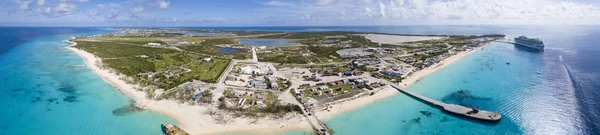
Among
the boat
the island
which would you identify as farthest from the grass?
the boat

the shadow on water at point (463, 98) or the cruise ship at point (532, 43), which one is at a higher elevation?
the cruise ship at point (532, 43)

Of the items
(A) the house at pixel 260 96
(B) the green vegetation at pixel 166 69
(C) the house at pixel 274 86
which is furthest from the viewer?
(B) the green vegetation at pixel 166 69

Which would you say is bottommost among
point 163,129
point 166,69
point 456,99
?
point 163,129

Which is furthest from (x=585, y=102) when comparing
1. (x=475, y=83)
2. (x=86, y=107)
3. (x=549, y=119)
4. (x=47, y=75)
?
(x=47, y=75)

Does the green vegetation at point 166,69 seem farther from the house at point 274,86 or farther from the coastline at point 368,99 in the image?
the coastline at point 368,99

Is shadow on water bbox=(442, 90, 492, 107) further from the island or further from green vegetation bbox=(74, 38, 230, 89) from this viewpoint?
green vegetation bbox=(74, 38, 230, 89)

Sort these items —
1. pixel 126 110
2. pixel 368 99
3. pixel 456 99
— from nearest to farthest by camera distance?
pixel 126 110 → pixel 456 99 → pixel 368 99

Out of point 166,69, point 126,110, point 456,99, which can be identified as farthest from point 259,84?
point 456,99

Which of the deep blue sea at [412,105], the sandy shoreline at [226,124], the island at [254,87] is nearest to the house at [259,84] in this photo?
the island at [254,87]

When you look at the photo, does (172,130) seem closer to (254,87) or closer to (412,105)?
(254,87)

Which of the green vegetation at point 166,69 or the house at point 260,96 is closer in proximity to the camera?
the house at point 260,96

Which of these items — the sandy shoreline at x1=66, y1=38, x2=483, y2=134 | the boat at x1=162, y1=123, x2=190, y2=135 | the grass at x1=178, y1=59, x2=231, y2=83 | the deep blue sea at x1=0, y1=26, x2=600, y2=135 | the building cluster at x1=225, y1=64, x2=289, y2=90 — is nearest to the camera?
the boat at x1=162, y1=123, x2=190, y2=135

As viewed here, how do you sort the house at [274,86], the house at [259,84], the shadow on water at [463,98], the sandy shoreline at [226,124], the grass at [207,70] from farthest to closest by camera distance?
1. the grass at [207,70]
2. the house at [259,84]
3. the house at [274,86]
4. the shadow on water at [463,98]
5. the sandy shoreline at [226,124]

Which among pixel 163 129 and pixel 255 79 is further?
pixel 255 79
